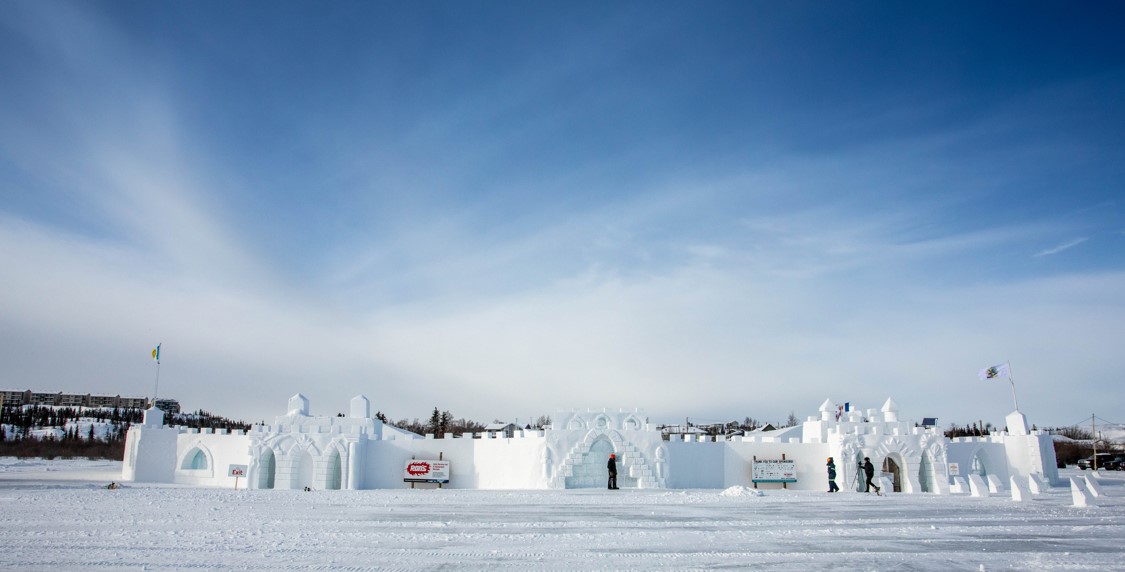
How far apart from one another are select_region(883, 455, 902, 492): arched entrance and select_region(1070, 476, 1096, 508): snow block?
1055 centimetres

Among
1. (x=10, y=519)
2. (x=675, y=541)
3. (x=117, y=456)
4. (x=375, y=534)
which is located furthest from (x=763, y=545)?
(x=117, y=456)

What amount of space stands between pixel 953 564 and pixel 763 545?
102 inches

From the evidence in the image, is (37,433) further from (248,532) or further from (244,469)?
(248,532)

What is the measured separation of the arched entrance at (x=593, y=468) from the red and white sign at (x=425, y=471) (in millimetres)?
5353

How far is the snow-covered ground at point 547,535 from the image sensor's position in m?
9.41

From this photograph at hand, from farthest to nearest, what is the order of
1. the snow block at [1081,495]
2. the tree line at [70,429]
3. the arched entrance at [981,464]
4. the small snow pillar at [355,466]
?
the tree line at [70,429] < the arched entrance at [981,464] < the small snow pillar at [355,466] < the snow block at [1081,495]

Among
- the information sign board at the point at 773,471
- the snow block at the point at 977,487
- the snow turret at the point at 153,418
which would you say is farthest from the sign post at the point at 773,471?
the snow turret at the point at 153,418

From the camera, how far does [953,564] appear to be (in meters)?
9.51

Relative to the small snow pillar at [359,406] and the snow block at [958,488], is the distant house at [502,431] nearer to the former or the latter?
the small snow pillar at [359,406]

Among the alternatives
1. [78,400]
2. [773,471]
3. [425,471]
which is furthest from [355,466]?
[78,400]

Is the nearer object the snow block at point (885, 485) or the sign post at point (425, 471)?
the snow block at point (885, 485)

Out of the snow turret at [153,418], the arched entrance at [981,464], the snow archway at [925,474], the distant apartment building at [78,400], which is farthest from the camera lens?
the distant apartment building at [78,400]

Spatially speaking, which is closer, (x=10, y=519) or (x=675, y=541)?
(x=675, y=541)

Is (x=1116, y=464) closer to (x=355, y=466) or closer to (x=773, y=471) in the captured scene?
(x=773, y=471)
